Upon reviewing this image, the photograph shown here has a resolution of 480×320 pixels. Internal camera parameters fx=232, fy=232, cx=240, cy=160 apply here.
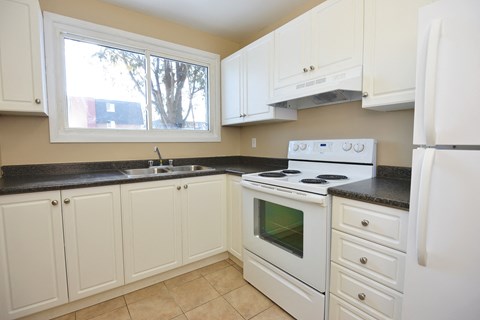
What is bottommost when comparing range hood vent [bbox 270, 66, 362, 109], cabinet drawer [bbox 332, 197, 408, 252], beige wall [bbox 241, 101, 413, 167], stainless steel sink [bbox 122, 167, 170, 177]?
cabinet drawer [bbox 332, 197, 408, 252]

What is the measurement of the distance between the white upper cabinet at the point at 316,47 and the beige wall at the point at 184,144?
1.31ft

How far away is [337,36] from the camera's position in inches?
61.7

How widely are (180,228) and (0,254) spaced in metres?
1.08

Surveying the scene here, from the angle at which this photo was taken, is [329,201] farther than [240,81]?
No

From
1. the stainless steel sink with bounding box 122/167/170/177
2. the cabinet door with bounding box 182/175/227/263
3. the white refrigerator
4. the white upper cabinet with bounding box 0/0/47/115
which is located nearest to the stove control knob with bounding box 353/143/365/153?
the white refrigerator

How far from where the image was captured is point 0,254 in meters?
1.33

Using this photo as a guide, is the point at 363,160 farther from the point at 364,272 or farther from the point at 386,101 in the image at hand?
the point at 364,272

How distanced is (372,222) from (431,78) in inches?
26.6

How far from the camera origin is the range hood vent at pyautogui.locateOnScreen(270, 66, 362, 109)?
146 cm

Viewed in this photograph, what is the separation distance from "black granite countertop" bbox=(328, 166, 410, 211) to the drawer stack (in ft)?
0.13

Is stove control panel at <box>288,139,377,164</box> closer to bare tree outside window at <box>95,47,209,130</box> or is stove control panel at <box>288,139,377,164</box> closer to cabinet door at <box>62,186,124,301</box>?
bare tree outside window at <box>95,47,209,130</box>

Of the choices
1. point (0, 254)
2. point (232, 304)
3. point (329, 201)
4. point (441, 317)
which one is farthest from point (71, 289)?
point (441, 317)

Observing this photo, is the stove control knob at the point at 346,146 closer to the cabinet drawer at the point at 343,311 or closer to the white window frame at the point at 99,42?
the cabinet drawer at the point at 343,311

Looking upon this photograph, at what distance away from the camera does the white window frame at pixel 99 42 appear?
1.87m
